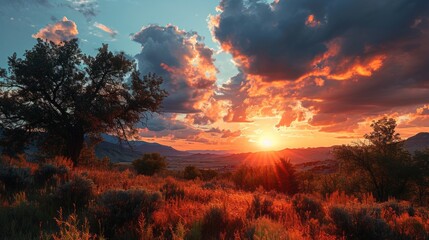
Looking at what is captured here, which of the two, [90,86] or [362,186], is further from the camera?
[362,186]

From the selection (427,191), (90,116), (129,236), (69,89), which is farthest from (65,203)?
(427,191)

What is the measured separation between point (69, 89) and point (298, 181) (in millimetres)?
19262

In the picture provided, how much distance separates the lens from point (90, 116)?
21094mm

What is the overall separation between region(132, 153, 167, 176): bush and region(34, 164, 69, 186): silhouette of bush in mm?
38624

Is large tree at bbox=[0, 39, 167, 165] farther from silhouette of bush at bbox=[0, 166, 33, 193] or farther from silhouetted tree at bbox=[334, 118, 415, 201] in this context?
silhouetted tree at bbox=[334, 118, 415, 201]

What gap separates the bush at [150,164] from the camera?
166 ft

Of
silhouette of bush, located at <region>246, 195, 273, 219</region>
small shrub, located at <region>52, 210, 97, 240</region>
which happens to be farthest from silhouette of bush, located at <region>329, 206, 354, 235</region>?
small shrub, located at <region>52, 210, 97, 240</region>

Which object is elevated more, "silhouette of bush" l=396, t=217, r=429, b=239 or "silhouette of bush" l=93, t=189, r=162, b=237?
"silhouette of bush" l=93, t=189, r=162, b=237

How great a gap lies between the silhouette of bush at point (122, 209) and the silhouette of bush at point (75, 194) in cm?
121

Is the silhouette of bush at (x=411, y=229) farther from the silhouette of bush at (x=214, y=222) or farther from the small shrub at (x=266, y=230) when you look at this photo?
the silhouette of bush at (x=214, y=222)

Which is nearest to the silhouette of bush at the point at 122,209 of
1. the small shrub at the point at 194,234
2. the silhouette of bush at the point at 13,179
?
the small shrub at the point at 194,234

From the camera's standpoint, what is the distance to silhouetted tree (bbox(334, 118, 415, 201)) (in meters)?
37.4

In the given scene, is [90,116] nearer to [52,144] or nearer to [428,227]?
[52,144]

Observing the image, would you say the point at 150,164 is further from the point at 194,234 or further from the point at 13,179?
the point at 194,234
